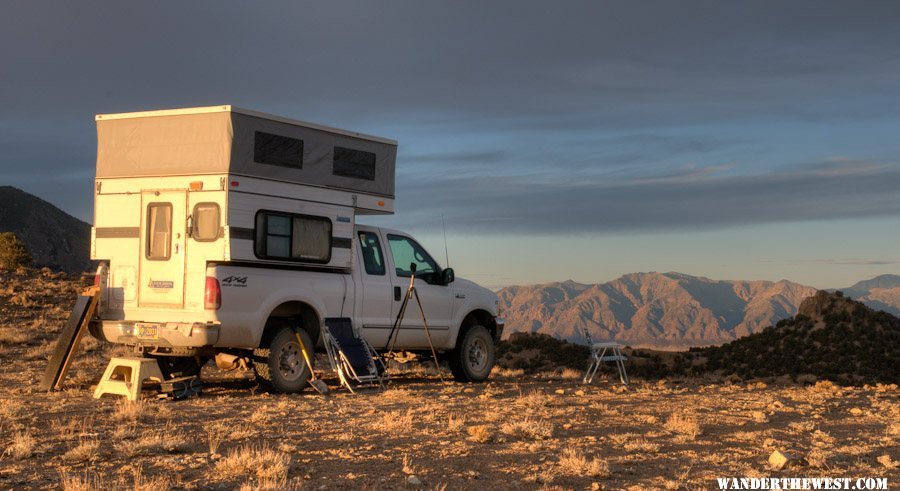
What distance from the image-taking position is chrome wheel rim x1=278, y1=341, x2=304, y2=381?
41.5 ft

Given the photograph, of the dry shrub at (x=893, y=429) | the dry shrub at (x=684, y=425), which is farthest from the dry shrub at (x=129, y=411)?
the dry shrub at (x=893, y=429)

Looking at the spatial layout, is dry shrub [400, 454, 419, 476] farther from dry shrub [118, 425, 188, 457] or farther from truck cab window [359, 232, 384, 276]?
truck cab window [359, 232, 384, 276]

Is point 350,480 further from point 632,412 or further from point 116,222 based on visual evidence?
point 116,222

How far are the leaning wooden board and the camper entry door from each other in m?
0.69

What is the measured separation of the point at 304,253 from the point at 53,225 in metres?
93.6

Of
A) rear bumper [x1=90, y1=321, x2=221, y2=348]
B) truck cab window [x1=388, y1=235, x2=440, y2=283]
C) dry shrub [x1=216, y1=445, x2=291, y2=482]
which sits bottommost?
dry shrub [x1=216, y1=445, x2=291, y2=482]

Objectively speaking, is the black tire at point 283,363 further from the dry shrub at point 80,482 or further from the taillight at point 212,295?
the dry shrub at point 80,482

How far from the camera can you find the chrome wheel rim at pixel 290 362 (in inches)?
498

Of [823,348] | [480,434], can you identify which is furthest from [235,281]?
[823,348]

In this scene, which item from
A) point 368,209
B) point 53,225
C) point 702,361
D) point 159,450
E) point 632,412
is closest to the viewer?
point 159,450

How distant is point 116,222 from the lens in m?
12.5

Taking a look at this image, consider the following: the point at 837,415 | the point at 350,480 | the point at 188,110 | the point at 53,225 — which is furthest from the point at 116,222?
the point at 53,225

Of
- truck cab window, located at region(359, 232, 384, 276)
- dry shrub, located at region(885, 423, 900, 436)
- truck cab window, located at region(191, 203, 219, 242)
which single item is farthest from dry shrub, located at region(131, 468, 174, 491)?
dry shrub, located at region(885, 423, 900, 436)

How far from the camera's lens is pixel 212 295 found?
460 inches
